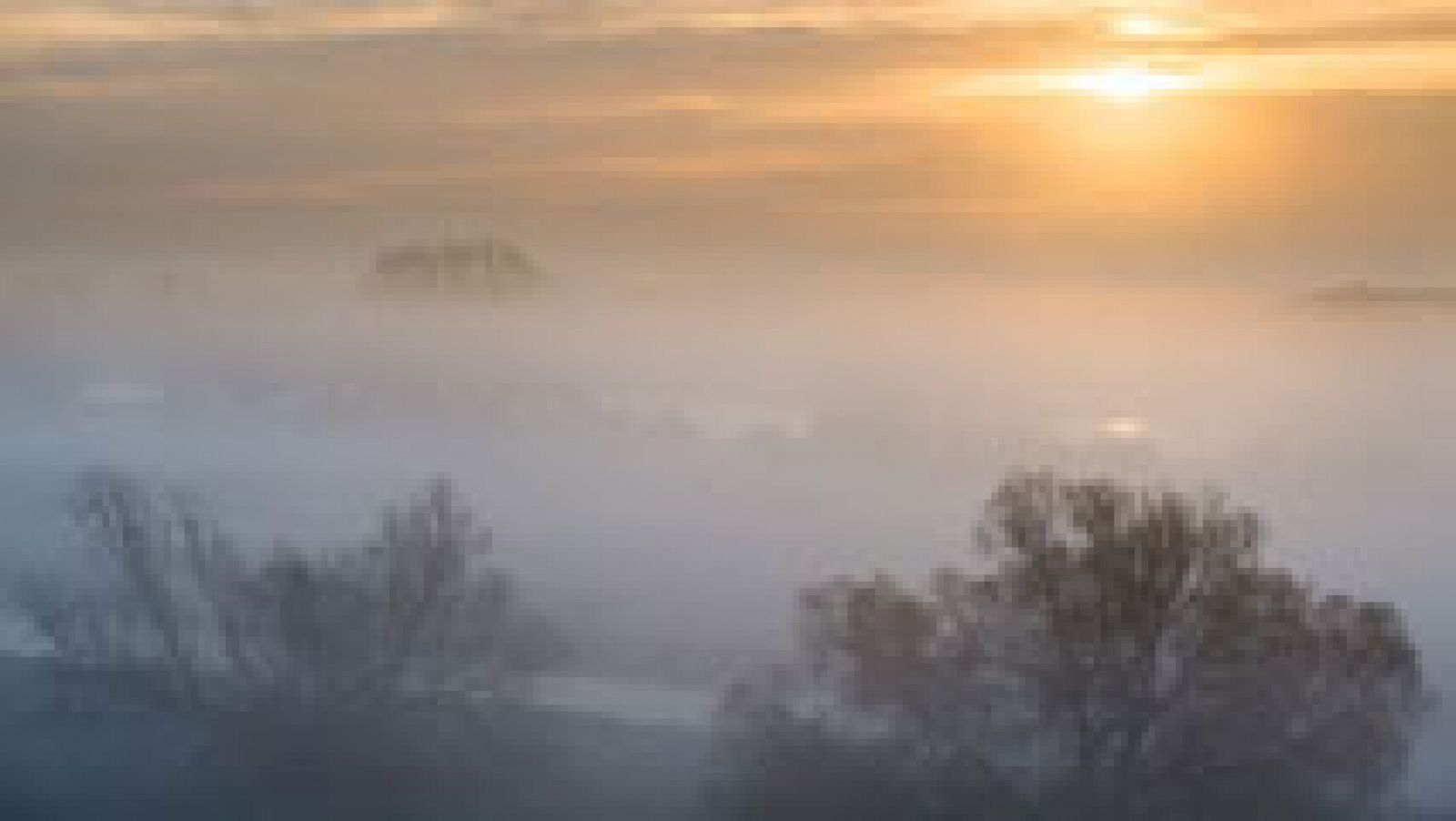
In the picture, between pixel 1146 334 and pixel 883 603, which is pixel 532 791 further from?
pixel 1146 334

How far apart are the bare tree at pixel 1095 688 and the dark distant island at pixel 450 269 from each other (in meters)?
0.58

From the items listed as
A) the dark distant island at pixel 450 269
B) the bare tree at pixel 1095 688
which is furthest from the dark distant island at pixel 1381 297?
the dark distant island at pixel 450 269

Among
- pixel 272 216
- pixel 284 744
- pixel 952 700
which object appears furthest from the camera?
pixel 272 216

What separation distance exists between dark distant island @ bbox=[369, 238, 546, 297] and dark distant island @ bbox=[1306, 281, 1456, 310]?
92 cm

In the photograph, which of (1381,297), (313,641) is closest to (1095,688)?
(1381,297)

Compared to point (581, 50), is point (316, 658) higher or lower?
lower

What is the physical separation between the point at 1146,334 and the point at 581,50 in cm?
78

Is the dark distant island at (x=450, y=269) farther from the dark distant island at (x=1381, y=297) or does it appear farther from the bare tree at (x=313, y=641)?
the dark distant island at (x=1381, y=297)

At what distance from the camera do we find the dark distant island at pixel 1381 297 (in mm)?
2512

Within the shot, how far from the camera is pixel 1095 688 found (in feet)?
7.94

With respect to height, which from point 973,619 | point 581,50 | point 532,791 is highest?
point 581,50

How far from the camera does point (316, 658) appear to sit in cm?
271

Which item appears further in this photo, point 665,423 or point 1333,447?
point 665,423

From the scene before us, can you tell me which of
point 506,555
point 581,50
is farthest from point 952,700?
point 581,50
